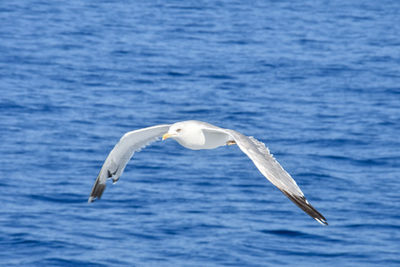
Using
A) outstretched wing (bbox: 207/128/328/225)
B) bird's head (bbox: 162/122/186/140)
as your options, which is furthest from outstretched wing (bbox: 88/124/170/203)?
outstretched wing (bbox: 207/128/328/225)

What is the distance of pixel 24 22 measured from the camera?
Answer: 183ft

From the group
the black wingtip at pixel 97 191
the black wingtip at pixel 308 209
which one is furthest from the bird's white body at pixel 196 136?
the black wingtip at pixel 308 209

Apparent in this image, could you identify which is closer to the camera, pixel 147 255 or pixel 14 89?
pixel 147 255

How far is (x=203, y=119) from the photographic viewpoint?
33219 millimetres

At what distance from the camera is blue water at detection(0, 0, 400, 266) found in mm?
23828

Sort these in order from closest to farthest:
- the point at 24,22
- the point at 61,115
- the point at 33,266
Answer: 1. the point at 33,266
2. the point at 61,115
3. the point at 24,22

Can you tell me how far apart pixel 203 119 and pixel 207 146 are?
19350 millimetres

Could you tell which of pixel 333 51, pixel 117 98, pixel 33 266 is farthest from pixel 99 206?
pixel 333 51

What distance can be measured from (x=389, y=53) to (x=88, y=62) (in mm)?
16291

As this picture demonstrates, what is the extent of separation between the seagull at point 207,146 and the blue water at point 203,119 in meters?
7.67

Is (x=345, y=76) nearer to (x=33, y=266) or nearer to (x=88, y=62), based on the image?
(x=88, y=62)

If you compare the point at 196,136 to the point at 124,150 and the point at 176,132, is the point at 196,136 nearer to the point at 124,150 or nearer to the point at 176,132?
the point at 176,132

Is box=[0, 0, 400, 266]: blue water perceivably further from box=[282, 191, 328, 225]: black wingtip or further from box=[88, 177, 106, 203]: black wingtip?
box=[282, 191, 328, 225]: black wingtip

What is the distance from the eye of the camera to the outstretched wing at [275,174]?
10.3m
